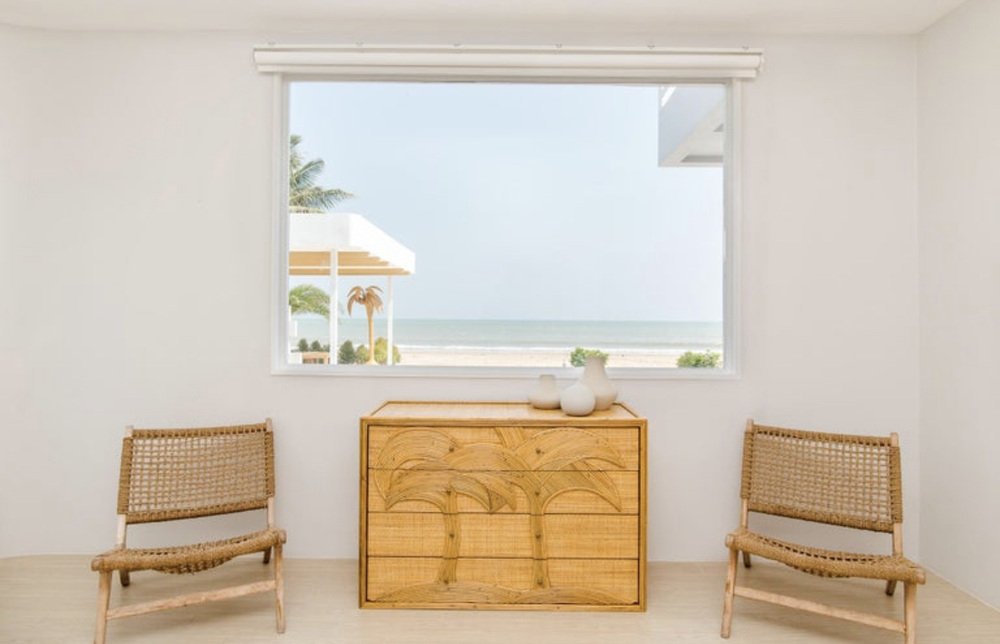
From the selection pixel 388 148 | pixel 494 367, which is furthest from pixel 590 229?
pixel 388 148

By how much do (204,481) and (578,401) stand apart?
1667 millimetres

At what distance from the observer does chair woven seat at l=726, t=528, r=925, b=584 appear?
2.29 metres

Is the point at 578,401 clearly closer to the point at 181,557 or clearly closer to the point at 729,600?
the point at 729,600

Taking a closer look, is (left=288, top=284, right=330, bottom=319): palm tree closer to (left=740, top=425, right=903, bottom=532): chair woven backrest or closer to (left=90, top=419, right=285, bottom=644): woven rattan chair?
(left=90, top=419, right=285, bottom=644): woven rattan chair

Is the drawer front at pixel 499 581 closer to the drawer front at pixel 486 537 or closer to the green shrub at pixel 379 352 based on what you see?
the drawer front at pixel 486 537

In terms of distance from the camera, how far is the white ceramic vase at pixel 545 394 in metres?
→ 2.96

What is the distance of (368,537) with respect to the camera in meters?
2.67

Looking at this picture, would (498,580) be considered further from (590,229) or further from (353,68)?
(353,68)

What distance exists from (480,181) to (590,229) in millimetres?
616

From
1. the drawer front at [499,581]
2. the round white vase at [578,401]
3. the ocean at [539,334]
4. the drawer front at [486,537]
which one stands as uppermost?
the ocean at [539,334]

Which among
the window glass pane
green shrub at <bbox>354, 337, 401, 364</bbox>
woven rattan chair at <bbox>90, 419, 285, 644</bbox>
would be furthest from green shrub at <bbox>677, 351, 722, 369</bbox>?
woven rattan chair at <bbox>90, 419, 285, 644</bbox>

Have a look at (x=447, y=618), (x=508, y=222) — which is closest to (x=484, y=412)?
(x=447, y=618)

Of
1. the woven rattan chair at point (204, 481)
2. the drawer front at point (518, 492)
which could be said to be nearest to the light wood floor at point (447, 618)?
the woven rattan chair at point (204, 481)

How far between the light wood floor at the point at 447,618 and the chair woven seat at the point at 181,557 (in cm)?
28
